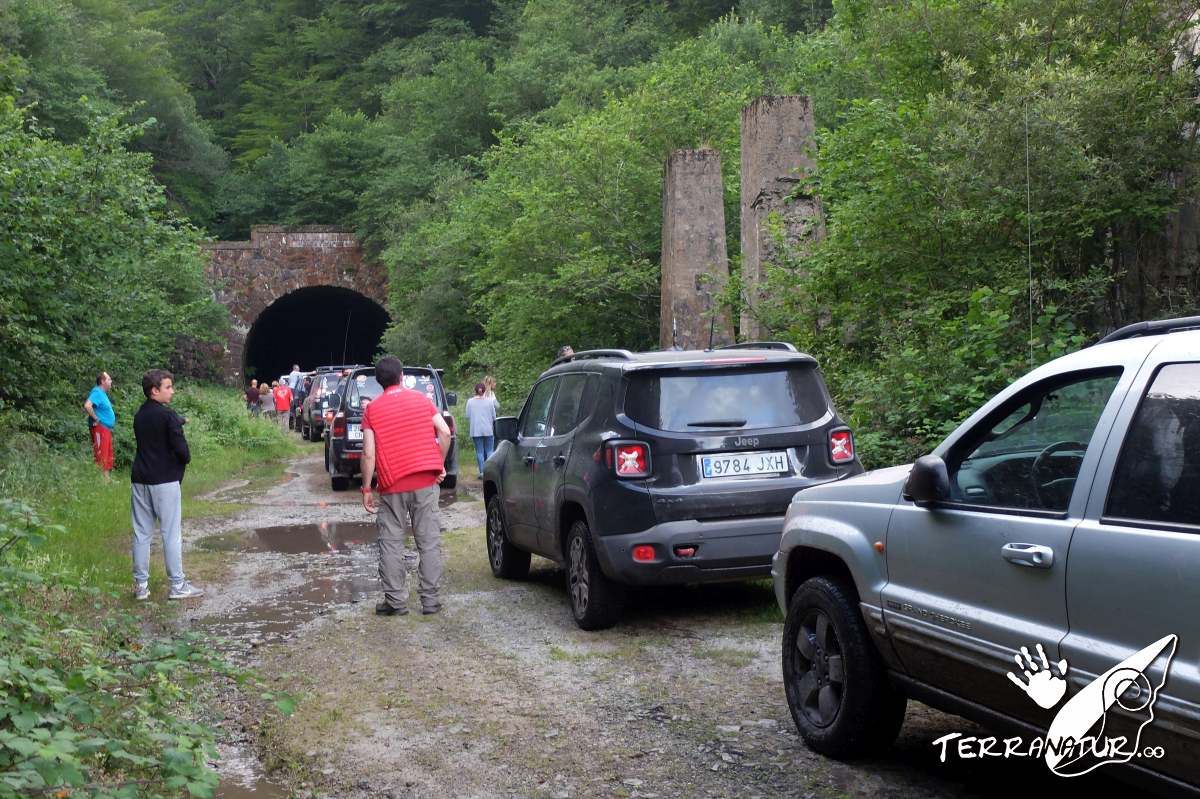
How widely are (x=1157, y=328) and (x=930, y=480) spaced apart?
3.17 feet

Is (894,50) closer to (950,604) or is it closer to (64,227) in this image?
(64,227)

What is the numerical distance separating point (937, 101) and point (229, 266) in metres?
39.8

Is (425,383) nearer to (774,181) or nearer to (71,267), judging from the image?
(71,267)

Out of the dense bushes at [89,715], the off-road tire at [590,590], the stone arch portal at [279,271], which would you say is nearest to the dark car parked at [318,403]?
the stone arch portal at [279,271]

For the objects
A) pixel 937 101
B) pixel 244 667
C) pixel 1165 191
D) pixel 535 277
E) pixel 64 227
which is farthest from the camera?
pixel 535 277

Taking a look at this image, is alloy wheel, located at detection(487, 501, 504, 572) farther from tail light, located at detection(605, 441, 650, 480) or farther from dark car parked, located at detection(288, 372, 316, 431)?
dark car parked, located at detection(288, 372, 316, 431)

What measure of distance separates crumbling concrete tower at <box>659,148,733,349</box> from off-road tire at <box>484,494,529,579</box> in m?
8.89

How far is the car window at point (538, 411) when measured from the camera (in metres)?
9.67

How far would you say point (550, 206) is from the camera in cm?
2517

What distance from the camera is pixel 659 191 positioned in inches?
976

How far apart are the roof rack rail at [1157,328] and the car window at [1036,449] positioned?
0.18 metres

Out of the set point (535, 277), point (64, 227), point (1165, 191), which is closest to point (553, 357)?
point (535, 277)

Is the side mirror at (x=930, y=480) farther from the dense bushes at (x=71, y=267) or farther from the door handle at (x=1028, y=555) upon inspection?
the dense bushes at (x=71, y=267)

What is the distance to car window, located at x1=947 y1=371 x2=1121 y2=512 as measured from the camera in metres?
4.05
